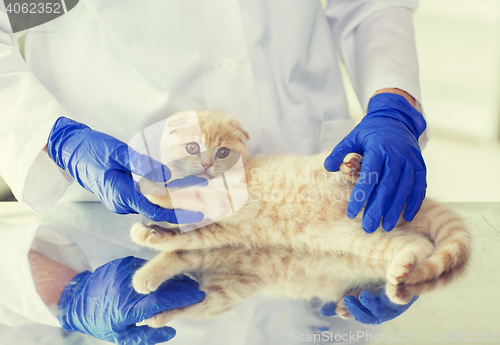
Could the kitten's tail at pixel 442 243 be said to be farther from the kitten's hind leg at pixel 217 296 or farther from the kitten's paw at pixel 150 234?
the kitten's paw at pixel 150 234

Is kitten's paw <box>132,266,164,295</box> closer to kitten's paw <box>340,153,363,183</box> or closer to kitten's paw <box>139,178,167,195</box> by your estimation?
kitten's paw <box>139,178,167,195</box>

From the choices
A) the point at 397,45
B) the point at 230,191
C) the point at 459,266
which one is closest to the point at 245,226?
the point at 230,191

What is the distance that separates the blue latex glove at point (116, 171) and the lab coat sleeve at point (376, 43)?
890 mm

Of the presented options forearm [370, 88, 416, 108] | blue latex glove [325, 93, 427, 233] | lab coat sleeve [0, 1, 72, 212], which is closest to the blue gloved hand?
blue latex glove [325, 93, 427, 233]

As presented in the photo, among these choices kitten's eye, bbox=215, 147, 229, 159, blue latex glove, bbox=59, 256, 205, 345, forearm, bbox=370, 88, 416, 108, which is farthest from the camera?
forearm, bbox=370, 88, 416, 108

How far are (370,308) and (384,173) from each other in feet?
A: 1.31

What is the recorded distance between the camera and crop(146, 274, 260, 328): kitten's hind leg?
73 centimetres

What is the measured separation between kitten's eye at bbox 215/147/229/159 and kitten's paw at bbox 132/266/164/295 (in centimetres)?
37

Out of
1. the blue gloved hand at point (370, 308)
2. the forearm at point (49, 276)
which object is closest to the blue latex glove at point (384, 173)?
the blue gloved hand at point (370, 308)

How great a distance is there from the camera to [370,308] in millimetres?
725

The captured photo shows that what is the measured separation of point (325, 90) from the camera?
1490 millimetres

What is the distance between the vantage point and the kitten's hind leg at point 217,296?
73 centimetres

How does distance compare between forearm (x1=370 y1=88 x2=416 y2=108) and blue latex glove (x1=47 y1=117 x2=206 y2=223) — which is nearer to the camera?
blue latex glove (x1=47 y1=117 x2=206 y2=223)

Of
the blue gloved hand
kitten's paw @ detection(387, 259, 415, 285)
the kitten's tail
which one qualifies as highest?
the blue gloved hand
